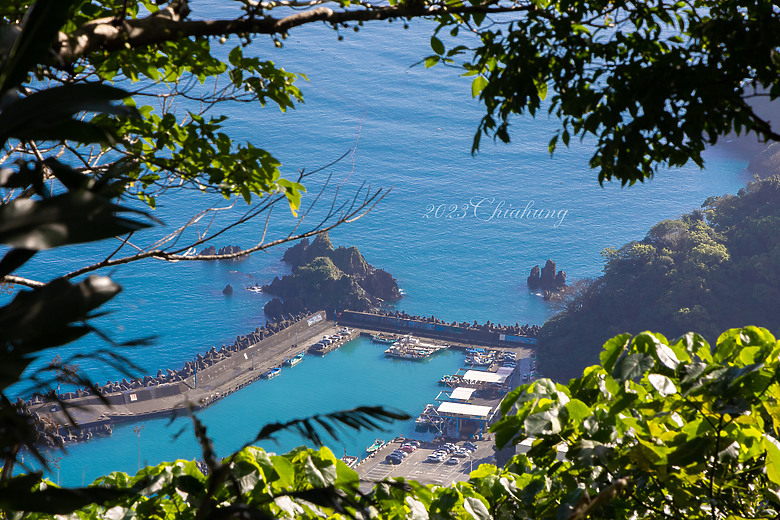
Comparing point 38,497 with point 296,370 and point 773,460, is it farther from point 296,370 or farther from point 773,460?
point 296,370

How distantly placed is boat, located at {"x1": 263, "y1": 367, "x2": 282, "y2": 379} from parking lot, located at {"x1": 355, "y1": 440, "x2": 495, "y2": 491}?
372 inches

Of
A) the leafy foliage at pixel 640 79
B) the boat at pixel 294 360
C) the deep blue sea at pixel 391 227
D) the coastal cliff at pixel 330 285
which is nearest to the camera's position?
the leafy foliage at pixel 640 79

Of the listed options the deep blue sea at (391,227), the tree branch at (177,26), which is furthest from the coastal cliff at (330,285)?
the tree branch at (177,26)

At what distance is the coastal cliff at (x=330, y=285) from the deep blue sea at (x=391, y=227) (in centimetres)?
186

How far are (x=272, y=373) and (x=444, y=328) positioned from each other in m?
10.8

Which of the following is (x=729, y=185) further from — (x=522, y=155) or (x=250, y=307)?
(x=250, y=307)

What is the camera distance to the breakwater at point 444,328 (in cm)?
4234

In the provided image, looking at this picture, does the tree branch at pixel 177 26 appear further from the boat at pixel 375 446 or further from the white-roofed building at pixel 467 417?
the white-roofed building at pixel 467 417

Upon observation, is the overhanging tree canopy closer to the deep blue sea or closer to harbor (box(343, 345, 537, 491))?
harbor (box(343, 345, 537, 491))

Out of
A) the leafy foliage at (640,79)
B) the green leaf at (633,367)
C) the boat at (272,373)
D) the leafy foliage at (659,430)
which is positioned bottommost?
the boat at (272,373)

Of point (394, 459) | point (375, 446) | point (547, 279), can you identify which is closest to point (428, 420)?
point (375, 446)

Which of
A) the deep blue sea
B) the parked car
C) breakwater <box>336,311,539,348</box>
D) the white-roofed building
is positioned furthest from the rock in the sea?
the parked car

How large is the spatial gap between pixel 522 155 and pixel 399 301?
24109mm

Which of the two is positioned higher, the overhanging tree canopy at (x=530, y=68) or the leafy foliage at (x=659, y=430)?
the overhanging tree canopy at (x=530, y=68)
